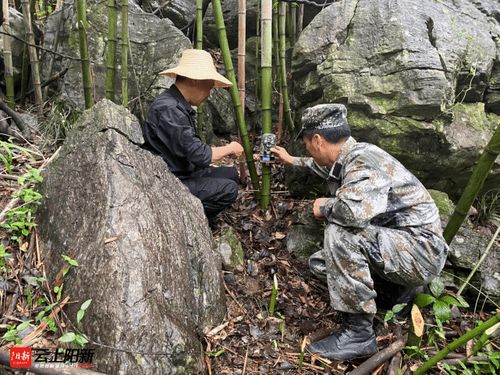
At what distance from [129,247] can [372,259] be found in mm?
1678

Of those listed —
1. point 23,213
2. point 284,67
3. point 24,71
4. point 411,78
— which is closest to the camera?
point 23,213

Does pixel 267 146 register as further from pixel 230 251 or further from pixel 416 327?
pixel 416 327

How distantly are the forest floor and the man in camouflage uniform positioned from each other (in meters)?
0.22

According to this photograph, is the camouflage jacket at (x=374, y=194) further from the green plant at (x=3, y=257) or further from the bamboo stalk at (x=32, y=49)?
the bamboo stalk at (x=32, y=49)

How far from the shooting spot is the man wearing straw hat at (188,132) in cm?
333

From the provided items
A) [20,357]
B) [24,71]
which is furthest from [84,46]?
[20,357]

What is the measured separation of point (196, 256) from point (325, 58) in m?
2.59

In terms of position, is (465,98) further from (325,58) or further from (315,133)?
(315,133)

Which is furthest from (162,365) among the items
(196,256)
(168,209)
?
(168,209)

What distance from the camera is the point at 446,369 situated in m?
2.55

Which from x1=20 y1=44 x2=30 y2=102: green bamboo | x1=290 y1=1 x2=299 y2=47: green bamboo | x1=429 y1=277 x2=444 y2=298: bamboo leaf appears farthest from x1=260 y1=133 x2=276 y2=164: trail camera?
x1=20 y1=44 x2=30 y2=102: green bamboo

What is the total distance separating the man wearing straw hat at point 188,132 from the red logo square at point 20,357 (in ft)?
6.25

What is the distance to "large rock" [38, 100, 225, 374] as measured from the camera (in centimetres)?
211

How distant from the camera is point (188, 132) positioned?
333 cm
